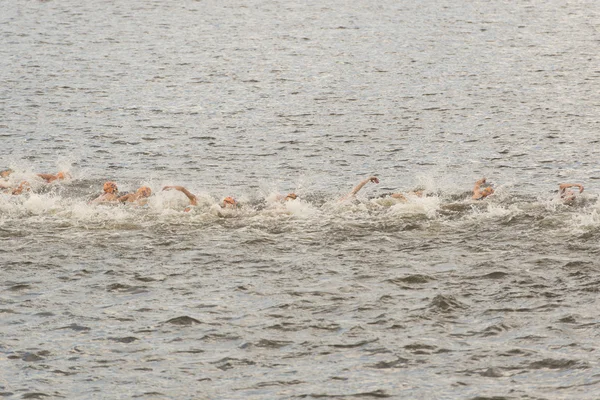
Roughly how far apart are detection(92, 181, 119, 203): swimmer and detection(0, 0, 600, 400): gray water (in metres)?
0.68

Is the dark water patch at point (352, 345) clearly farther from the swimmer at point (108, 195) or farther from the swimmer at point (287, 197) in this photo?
the swimmer at point (108, 195)

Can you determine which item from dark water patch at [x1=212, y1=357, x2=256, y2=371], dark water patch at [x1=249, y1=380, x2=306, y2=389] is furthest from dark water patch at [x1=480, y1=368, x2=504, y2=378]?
dark water patch at [x1=212, y1=357, x2=256, y2=371]

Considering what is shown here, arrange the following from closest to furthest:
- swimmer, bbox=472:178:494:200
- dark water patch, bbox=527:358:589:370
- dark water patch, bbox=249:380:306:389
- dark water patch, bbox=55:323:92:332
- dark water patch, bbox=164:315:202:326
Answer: dark water patch, bbox=249:380:306:389, dark water patch, bbox=527:358:589:370, dark water patch, bbox=55:323:92:332, dark water patch, bbox=164:315:202:326, swimmer, bbox=472:178:494:200

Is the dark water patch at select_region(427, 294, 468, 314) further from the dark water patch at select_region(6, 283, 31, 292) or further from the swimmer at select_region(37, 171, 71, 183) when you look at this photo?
the swimmer at select_region(37, 171, 71, 183)

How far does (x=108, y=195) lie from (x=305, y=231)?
21.8 feet

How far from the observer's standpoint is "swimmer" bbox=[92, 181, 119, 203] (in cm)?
3083

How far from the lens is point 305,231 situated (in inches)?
1117

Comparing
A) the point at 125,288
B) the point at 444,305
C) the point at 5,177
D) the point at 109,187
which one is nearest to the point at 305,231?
the point at 125,288

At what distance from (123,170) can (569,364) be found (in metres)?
20.6

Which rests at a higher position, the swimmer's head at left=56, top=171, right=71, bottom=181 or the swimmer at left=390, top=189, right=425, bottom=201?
the swimmer at left=390, top=189, right=425, bottom=201

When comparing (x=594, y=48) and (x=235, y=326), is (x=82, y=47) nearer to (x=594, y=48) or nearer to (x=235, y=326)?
(x=594, y=48)

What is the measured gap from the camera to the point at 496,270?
2500 centimetres

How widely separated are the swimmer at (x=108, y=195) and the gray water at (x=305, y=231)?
68cm

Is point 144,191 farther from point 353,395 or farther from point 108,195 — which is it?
point 353,395
